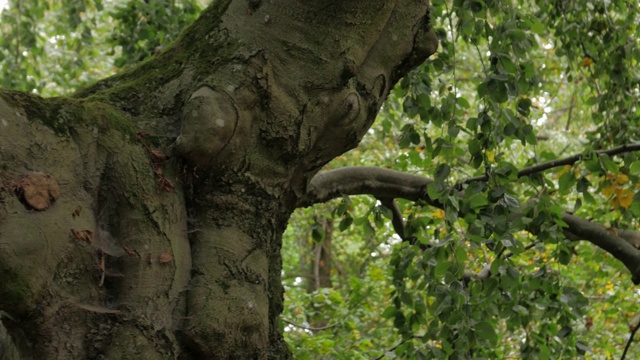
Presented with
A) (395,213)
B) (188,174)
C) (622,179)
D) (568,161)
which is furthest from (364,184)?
(188,174)

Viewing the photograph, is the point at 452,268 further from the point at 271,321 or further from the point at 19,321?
the point at 19,321

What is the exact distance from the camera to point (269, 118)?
205 centimetres

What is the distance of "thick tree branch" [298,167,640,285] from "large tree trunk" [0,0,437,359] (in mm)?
935

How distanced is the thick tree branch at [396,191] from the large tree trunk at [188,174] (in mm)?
935

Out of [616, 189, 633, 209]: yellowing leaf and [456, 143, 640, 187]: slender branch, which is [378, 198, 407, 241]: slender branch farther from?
[616, 189, 633, 209]: yellowing leaf

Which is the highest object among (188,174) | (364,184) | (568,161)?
(568,161)

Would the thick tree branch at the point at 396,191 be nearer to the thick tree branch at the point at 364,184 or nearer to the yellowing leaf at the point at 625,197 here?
the thick tree branch at the point at 364,184

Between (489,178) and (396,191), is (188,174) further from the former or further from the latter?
(396,191)

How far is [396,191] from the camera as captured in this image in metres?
3.65

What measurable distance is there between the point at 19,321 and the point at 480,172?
2488mm

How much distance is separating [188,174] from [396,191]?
1783 millimetres

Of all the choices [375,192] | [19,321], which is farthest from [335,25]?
[375,192]

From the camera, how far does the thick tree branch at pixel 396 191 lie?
3279 mm

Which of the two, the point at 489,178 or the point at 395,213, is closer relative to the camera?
the point at 489,178
